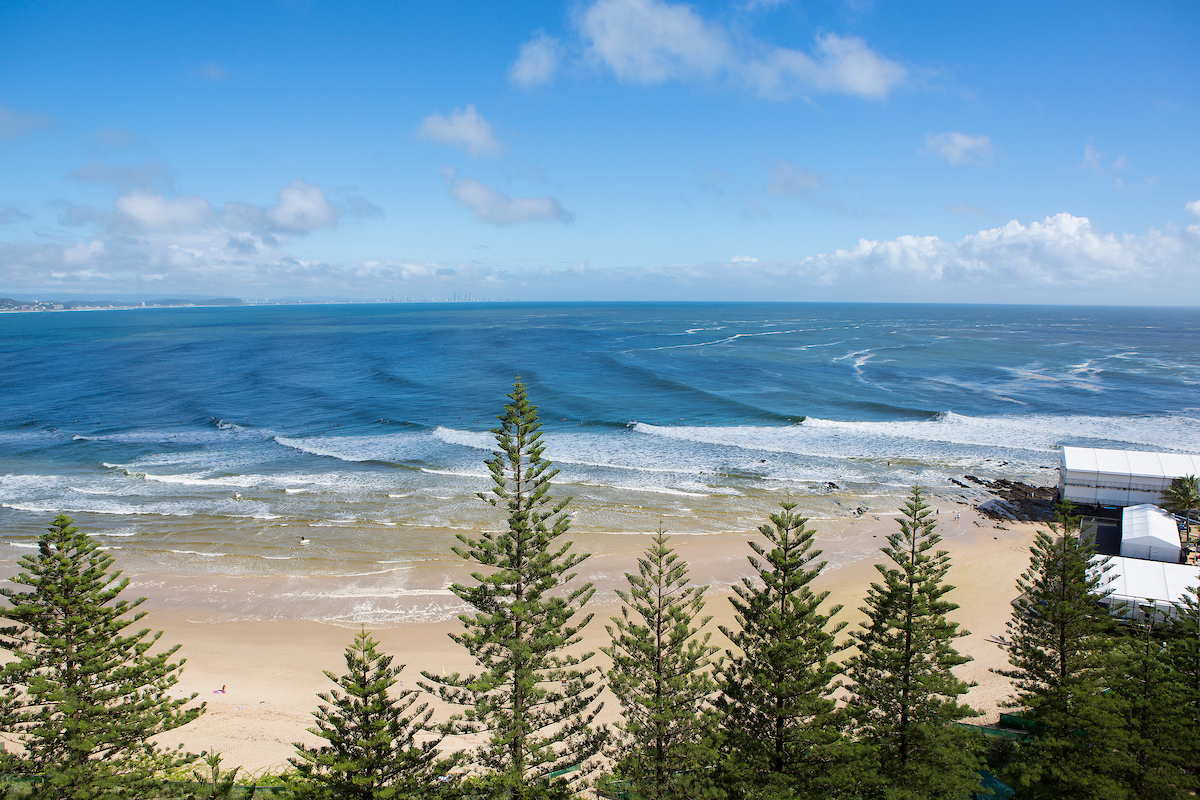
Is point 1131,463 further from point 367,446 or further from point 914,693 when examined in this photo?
point 367,446

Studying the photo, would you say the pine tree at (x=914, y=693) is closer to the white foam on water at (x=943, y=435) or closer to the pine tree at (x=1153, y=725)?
the pine tree at (x=1153, y=725)

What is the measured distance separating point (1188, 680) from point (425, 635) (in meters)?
21.5

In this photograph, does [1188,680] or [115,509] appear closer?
[1188,680]

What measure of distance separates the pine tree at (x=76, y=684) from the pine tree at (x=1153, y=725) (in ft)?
64.8

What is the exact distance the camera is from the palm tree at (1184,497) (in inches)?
1049

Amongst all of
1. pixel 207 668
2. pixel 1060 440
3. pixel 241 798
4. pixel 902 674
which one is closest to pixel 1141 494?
pixel 1060 440

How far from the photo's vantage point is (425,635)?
21.6 m

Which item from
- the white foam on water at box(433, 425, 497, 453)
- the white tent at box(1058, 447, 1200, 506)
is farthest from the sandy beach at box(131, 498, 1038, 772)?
the white foam on water at box(433, 425, 497, 453)

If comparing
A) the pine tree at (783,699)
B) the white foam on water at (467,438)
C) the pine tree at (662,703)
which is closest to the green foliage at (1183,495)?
the pine tree at (783,699)

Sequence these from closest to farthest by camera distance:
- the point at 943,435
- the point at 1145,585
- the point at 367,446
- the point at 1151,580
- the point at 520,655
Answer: the point at 520,655 < the point at 1145,585 < the point at 1151,580 < the point at 367,446 < the point at 943,435

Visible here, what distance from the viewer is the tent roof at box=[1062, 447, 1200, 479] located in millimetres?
28719

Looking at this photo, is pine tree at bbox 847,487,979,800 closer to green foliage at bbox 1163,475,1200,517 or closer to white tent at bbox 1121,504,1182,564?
white tent at bbox 1121,504,1182,564

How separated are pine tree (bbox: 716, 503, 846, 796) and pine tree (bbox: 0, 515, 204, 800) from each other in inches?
Answer: 457

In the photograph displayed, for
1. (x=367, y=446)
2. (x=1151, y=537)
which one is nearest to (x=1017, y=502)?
(x=1151, y=537)
